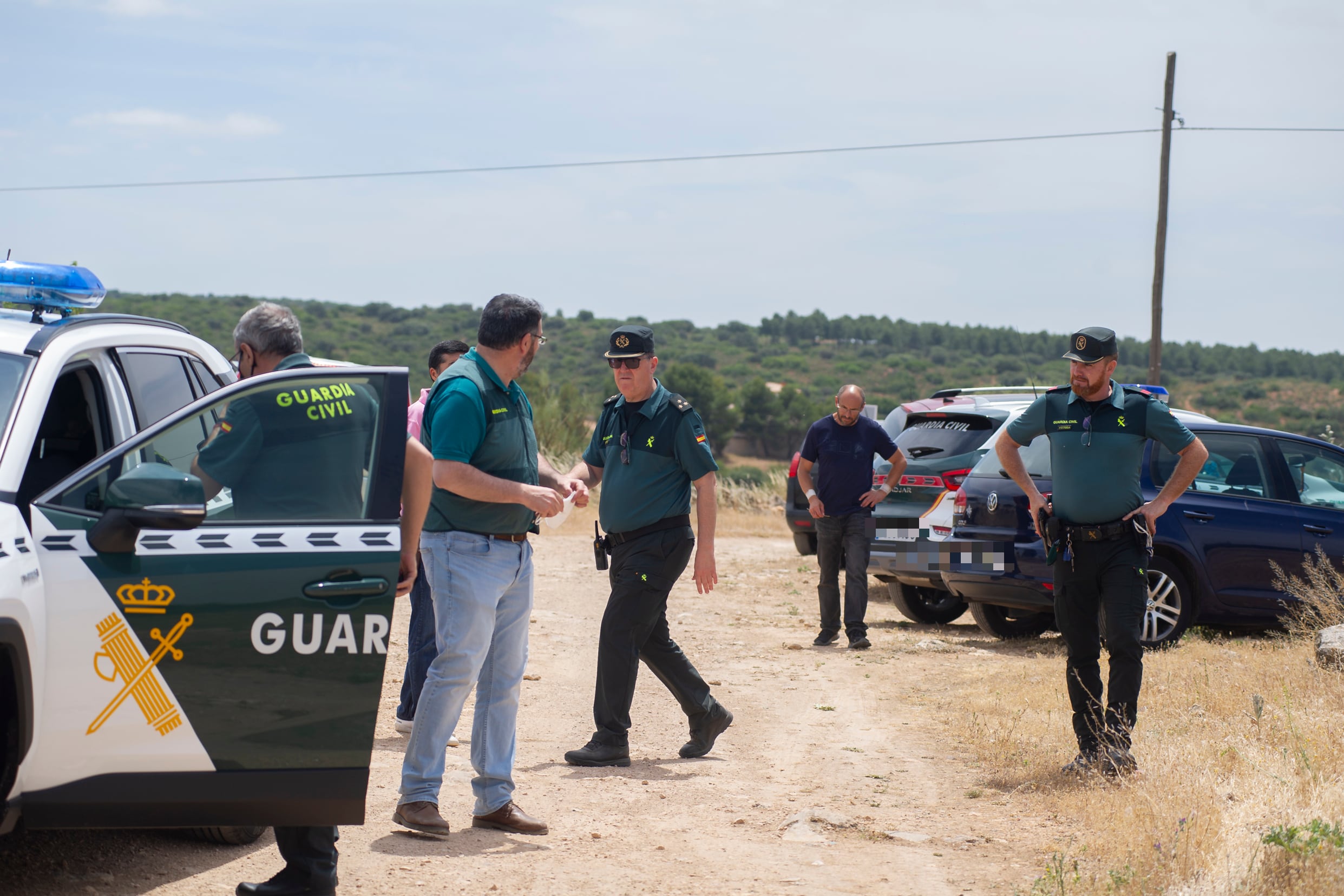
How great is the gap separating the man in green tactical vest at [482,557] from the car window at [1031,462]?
202 inches

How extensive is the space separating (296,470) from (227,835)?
1.59 metres

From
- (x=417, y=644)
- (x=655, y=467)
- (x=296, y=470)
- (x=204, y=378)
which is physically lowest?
(x=417, y=644)

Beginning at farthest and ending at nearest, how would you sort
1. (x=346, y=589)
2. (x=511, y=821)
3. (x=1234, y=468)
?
1. (x=1234, y=468)
2. (x=511, y=821)
3. (x=346, y=589)

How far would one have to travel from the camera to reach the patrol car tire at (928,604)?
11.7 metres

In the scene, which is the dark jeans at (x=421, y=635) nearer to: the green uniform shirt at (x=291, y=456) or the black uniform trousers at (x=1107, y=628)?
the green uniform shirt at (x=291, y=456)

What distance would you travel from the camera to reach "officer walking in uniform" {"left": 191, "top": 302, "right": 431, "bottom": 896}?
3898mm

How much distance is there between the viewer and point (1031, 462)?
959cm

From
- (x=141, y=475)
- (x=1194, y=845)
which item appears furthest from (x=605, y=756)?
(x=141, y=475)

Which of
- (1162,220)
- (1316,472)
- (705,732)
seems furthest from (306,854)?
(1162,220)

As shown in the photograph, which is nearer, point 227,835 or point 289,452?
point 289,452

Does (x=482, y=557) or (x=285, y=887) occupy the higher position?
(x=482, y=557)

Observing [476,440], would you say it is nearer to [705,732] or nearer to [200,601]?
[200,601]

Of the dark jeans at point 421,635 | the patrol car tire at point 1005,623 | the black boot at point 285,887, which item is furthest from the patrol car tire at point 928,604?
the black boot at point 285,887

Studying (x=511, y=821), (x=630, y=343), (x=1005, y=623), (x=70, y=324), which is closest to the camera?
(x=70, y=324)
